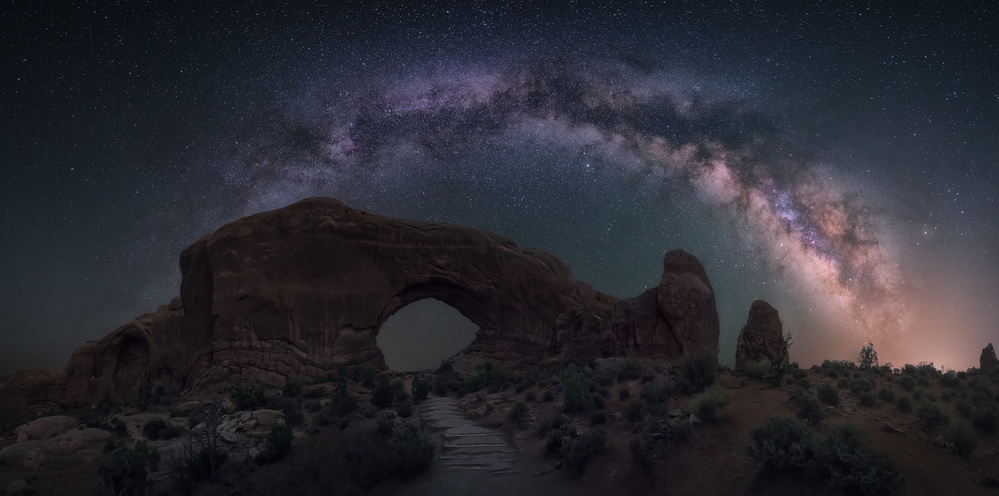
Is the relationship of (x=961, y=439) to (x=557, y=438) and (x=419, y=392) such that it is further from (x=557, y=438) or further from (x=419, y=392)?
(x=419, y=392)

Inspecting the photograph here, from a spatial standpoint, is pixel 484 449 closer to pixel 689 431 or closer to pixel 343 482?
pixel 343 482

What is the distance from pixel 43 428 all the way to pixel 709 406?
56.9 feet

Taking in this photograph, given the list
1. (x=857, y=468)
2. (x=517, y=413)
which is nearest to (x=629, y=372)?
(x=517, y=413)

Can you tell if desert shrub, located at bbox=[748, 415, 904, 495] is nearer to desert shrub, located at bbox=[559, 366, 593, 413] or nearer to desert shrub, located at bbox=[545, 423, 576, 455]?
desert shrub, located at bbox=[545, 423, 576, 455]

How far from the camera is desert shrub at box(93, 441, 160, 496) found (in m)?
10.3

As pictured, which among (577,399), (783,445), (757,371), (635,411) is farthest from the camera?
(757,371)

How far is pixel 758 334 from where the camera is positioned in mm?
18469

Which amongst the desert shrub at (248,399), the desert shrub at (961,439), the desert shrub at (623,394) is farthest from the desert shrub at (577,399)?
the desert shrub at (248,399)

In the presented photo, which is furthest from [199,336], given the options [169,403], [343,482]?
[343,482]

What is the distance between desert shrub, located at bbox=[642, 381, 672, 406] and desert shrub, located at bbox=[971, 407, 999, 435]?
18.5ft

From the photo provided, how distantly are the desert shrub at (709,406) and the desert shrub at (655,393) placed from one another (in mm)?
1521

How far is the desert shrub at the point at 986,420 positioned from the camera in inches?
353

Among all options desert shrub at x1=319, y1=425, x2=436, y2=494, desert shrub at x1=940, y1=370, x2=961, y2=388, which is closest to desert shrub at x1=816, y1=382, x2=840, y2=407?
desert shrub at x1=940, y1=370, x2=961, y2=388

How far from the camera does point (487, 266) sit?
109 ft
